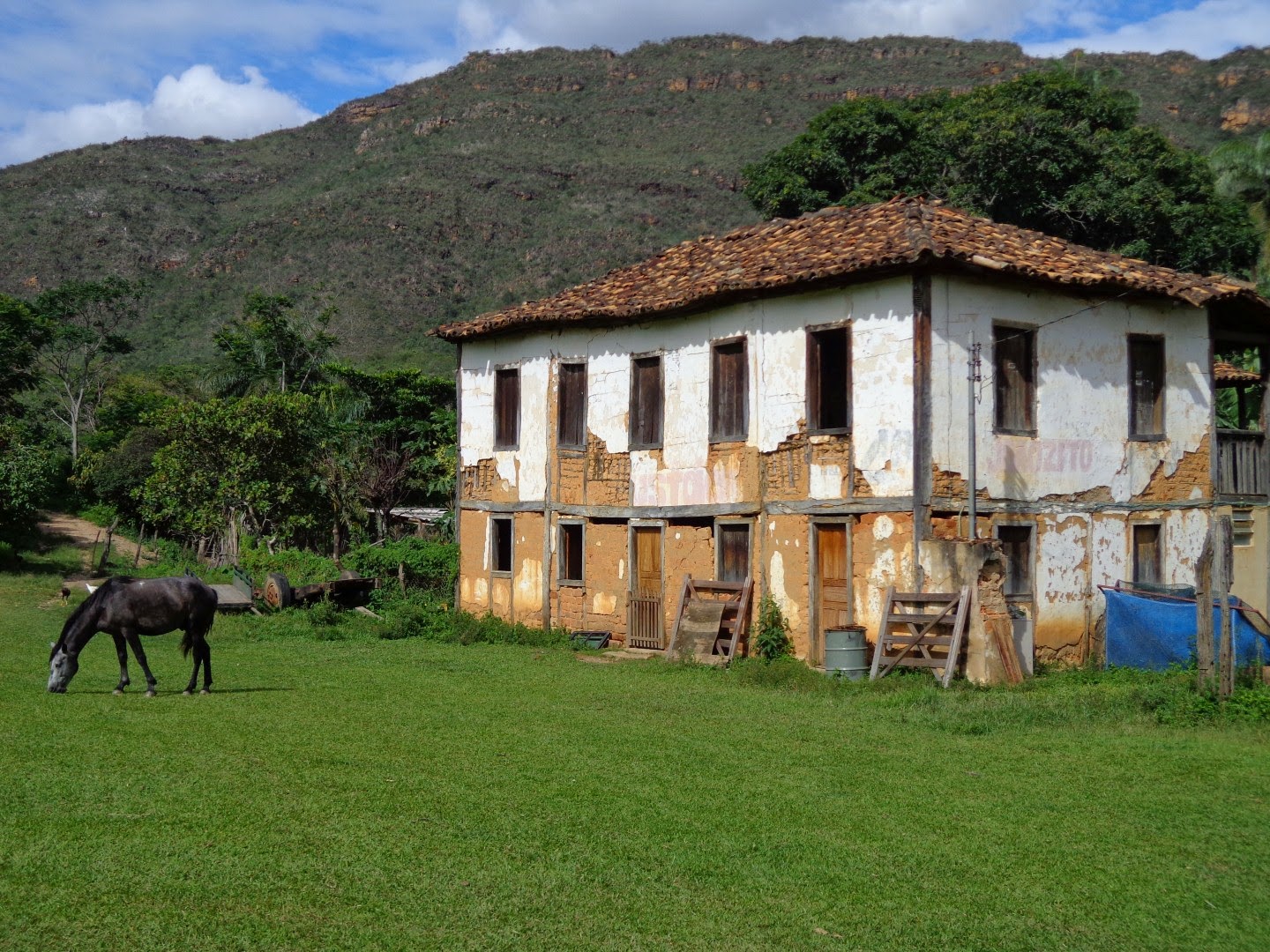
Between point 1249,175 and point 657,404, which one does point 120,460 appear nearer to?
point 657,404

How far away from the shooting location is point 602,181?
255 feet

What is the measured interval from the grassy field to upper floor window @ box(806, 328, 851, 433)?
17.1 ft

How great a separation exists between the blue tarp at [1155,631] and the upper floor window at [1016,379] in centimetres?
259

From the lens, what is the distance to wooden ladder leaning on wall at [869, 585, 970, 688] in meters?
16.1

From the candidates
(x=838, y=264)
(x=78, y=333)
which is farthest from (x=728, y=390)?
(x=78, y=333)

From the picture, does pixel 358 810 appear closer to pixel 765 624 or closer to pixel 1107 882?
pixel 1107 882

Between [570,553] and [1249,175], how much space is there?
1181 inches

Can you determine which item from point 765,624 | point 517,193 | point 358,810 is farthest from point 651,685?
point 517,193

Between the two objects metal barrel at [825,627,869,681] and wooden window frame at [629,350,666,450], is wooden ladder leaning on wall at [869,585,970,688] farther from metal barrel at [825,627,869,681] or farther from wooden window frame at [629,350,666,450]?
wooden window frame at [629,350,666,450]

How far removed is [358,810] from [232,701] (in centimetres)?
540

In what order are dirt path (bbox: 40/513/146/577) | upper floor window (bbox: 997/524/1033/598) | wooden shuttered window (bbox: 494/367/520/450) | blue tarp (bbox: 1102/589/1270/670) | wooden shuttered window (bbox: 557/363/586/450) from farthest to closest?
dirt path (bbox: 40/513/146/577) → wooden shuttered window (bbox: 494/367/520/450) → wooden shuttered window (bbox: 557/363/586/450) → upper floor window (bbox: 997/524/1033/598) → blue tarp (bbox: 1102/589/1270/670)

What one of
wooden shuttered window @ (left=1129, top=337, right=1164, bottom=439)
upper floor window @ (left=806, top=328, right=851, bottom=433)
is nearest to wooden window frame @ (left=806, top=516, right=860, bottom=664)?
upper floor window @ (left=806, top=328, right=851, bottom=433)

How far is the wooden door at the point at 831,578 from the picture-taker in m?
18.2

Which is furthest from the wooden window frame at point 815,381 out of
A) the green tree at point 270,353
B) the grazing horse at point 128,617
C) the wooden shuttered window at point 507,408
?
the green tree at point 270,353
